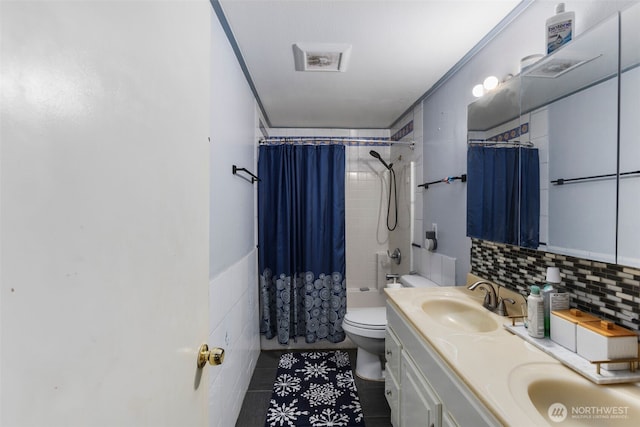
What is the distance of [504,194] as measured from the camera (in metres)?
1.45

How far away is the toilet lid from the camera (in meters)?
2.16

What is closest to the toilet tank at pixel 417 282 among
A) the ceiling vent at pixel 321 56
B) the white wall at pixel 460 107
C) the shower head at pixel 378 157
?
the white wall at pixel 460 107

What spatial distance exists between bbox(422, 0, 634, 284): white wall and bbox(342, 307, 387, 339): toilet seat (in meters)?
0.64

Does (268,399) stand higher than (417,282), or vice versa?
(417,282)

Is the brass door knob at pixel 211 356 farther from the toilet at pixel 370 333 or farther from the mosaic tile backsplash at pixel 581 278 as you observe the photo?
the toilet at pixel 370 333

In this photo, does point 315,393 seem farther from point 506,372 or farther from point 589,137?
point 589,137

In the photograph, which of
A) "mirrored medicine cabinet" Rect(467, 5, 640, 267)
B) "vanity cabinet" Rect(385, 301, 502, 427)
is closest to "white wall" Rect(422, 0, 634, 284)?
"mirrored medicine cabinet" Rect(467, 5, 640, 267)

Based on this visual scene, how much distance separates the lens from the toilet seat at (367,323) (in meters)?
2.13

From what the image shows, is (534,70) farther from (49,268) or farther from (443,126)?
(49,268)

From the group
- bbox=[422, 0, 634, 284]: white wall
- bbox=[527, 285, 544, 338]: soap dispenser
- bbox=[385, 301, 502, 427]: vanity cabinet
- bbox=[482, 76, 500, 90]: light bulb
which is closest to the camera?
bbox=[385, 301, 502, 427]: vanity cabinet

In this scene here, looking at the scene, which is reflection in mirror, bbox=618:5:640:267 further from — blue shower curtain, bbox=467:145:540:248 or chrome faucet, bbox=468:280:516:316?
chrome faucet, bbox=468:280:516:316

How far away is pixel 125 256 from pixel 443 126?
213 centimetres

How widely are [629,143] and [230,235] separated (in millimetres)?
1707

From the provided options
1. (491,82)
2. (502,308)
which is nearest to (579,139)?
(491,82)
